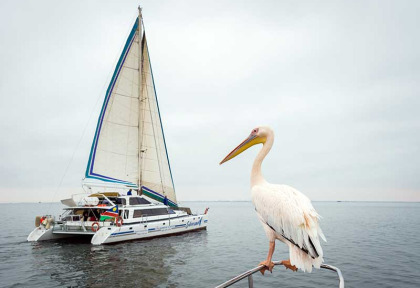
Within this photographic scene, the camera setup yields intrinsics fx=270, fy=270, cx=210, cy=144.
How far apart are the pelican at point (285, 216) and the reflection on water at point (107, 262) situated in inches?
349

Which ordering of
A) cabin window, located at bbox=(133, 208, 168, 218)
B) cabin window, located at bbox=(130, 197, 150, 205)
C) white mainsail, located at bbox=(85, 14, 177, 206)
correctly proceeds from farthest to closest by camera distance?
white mainsail, located at bbox=(85, 14, 177, 206), cabin window, located at bbox=(130, 197, 150, 205), cabin window, located at bbox=(133, 208, 168, 218)

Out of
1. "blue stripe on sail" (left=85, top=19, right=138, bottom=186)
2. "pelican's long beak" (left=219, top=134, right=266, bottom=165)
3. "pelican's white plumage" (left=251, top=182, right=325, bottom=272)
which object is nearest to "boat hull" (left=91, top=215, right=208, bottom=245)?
"blue stripe on sail" (left=85, top=19, right=138, bottom=186)

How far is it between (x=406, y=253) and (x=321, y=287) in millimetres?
12265

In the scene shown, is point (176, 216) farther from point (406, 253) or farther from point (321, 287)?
point (406, 253)

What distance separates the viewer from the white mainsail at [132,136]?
2156 cm

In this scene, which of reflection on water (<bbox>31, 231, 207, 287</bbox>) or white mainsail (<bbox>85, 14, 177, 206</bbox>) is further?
white mainsail (<bbox>85, 14, 177, 206</bbox>)

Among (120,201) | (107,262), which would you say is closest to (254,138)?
(107,262)

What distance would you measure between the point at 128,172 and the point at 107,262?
922 centimetres

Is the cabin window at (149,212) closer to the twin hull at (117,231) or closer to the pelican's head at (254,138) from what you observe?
the twin hull at (117,231)

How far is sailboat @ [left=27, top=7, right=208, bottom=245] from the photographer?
57.8 ft

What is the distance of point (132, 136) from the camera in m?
22.5

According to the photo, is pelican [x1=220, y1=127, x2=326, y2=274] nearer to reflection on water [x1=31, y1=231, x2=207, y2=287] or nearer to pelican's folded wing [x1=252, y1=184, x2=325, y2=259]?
pelican's folded wing [x1=252, y1=184, x2=325, y2=259]

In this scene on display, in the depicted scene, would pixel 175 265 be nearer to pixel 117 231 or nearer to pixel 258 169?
pixel 117 231


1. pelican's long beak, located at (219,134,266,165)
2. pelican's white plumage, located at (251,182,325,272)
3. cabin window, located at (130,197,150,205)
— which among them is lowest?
cabin window, located at (130,197,150,205)
